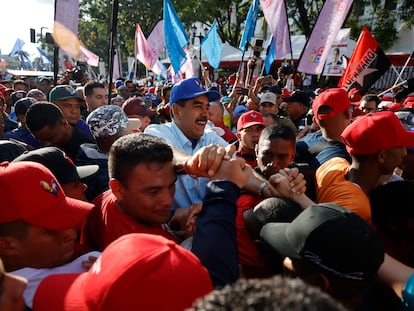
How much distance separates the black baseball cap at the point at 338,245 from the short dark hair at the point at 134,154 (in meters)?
0.74

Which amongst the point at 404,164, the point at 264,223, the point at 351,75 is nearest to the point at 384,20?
the point at 351,75

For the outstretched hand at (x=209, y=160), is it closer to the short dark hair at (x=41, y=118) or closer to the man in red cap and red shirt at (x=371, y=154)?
the man in red cap and red shirt at (x=371, y=154)

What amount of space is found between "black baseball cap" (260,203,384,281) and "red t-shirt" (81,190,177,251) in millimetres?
691

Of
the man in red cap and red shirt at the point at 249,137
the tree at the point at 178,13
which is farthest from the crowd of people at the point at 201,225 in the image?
the tree at the point at 178,13

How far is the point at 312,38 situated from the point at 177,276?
5.98 meters

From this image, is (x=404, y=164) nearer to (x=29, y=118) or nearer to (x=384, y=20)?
(x=29, y=118)

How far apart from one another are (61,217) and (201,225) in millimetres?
638

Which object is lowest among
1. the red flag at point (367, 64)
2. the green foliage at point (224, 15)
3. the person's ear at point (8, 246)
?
the person's ear at point (8, 246)

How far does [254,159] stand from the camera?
341 cm

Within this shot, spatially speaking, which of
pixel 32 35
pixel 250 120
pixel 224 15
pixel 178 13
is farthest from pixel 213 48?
pixel 224 15

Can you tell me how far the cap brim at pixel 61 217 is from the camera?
1439 millimetres

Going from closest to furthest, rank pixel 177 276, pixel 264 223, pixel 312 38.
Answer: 1. pixel 177 276
2. pixel 264 223
3. pixel 312 38

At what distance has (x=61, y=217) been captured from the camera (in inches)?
59.2

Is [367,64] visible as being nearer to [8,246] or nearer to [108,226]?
[108,226]
